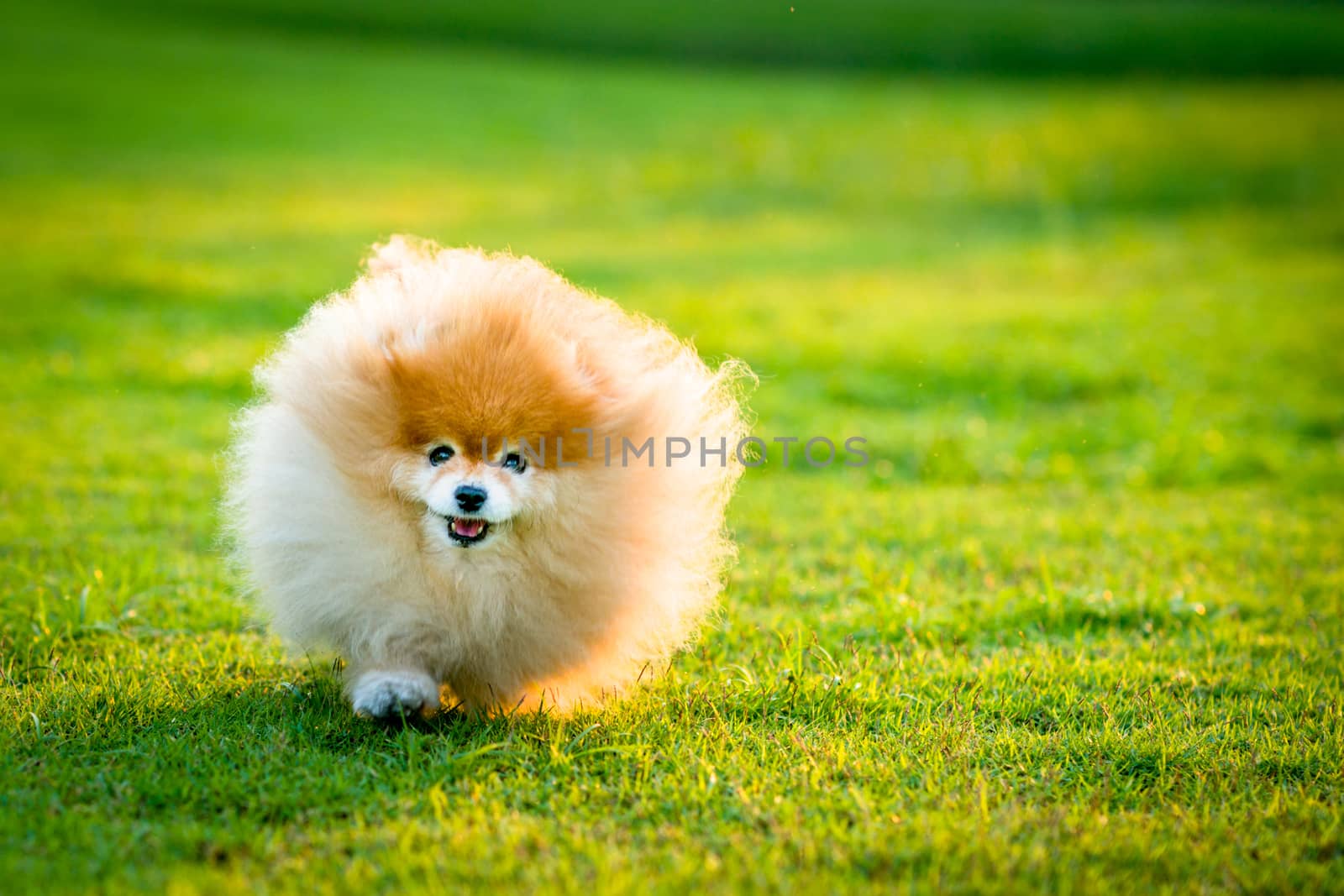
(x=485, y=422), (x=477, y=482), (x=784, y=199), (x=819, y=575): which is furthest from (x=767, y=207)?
(x=477, y=482)

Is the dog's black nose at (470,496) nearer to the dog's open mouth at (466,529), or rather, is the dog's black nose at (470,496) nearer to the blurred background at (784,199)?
the dog's open mouth at (466,529)

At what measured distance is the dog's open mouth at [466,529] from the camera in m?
3.73

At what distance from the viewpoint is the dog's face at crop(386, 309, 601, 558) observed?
372 centimetres

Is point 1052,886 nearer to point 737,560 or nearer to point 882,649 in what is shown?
point 882,649

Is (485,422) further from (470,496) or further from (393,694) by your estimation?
(393,694)

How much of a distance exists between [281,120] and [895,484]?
22468 mm

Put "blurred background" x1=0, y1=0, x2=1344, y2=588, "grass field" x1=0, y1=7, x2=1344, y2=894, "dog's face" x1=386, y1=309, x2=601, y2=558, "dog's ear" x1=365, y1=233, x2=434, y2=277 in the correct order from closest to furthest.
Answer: "grass field" x1=0, y1=7, x2=1344, y2=894
"dog's face" x1=386, y1=309, x2=601, y2=558
"dog's ear" x1=365, y1=233, x2=434, y2=277
"blurred background" x1=0, y1=0, x2=1344, y2=588

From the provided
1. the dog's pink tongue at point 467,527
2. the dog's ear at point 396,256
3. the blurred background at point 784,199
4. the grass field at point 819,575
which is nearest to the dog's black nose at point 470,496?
the dog's pink tongue at point 467,527

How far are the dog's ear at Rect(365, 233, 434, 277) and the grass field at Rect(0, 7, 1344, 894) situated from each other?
67cm

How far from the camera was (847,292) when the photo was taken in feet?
45.1

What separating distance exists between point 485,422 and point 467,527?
329 millimetres

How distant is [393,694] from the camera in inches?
148

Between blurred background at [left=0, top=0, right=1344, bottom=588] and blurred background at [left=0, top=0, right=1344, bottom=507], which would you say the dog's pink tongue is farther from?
blurred background at [left=0, top=0, right=1344, bottom=507]

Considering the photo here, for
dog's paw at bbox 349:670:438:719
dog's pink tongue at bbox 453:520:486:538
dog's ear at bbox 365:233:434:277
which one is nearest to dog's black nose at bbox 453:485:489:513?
dog's pink tongue at bbox 453:520:486:538
